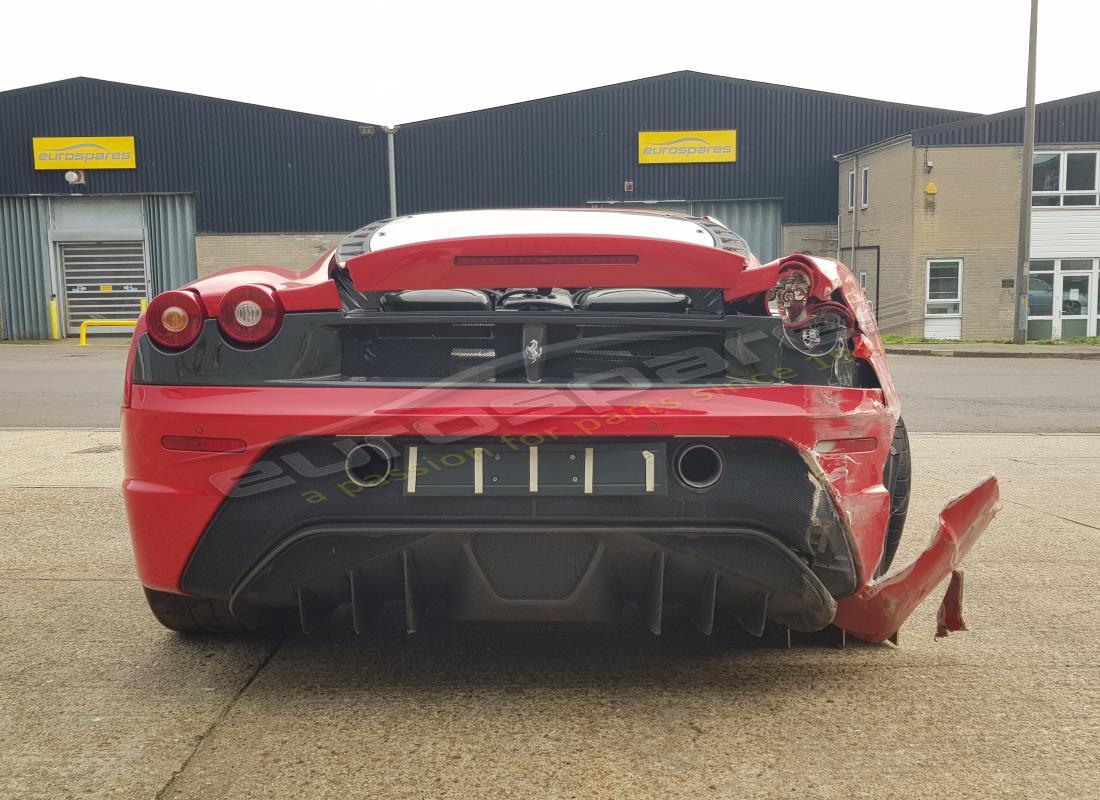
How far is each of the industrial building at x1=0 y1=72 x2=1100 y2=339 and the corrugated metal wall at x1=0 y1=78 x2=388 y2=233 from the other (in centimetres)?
4

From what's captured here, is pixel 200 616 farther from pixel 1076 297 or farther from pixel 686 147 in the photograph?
pixel 686 147

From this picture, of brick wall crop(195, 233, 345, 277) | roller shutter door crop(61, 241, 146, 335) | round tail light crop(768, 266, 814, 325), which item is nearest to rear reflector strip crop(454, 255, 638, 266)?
round tail light crop(768, 266, 814, 325)

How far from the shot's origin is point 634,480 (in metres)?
2.45

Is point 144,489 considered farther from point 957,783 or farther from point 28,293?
point 28,293

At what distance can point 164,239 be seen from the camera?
3164 centimetres

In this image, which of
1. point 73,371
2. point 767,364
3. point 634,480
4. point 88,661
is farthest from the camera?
point 73,371

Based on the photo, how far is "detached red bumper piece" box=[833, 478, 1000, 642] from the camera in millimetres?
2717

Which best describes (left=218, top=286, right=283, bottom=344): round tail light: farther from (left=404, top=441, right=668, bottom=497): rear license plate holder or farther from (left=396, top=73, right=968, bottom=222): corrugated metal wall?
(left=396, top=73, right=968, bottom=222): corrugated metal wall

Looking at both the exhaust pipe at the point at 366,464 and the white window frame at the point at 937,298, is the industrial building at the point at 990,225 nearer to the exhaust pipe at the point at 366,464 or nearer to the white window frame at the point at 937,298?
the white window frame at the point at 937,298

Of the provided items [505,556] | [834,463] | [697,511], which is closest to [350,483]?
[505,556]

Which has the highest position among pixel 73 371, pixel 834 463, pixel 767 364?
pixel 767 364

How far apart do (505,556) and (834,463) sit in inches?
32.0

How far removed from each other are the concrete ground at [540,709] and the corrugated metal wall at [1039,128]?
25.4 metres

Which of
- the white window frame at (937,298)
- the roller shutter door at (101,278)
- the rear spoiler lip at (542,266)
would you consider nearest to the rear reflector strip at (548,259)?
the rear spoiler lip at (542,266)
